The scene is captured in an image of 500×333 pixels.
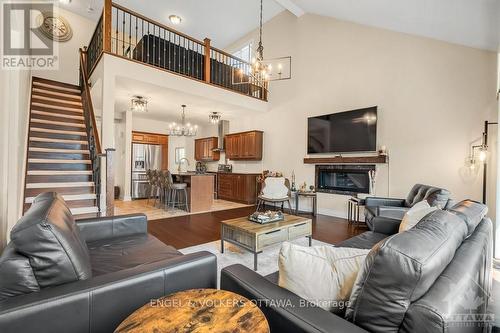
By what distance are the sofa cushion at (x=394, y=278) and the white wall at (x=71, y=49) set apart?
8.53 meters

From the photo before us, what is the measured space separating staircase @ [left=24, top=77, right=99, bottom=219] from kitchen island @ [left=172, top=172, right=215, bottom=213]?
216 cm

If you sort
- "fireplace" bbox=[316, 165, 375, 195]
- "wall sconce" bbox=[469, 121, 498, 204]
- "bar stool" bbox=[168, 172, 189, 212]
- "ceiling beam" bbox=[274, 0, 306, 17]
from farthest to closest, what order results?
"bar stool" bbox=[168, 172, 189, 212] < "ceiling beam" bbox=[274, 0, 306, 17] < "fireplace" bbox=[316, 165, 375, 195] < "wall sconce" bbox=[469, 121, 498, 204]

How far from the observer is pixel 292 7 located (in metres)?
5.77

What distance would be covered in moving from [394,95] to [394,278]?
473cm

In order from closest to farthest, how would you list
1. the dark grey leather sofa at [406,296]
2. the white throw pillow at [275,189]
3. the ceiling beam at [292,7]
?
the dark grey leather sofa at [406,296] < the white throw pillow at [275,189] < the ceiling beam at [292,7]

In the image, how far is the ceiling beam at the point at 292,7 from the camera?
5527mm

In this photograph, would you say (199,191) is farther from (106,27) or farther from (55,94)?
(55,94)

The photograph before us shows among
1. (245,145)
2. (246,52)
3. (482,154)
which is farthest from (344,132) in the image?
(246,52)

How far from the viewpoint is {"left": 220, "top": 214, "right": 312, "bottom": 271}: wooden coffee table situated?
262cm

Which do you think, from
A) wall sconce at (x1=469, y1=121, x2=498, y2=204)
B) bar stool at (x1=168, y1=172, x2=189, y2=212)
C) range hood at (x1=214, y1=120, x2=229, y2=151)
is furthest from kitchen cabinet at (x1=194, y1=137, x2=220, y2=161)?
wall sconce at (x1=469, y1=121, x2=498, y2=204)

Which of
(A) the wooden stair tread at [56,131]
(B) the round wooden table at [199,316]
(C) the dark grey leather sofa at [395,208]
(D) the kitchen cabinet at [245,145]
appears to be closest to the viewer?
(B) the round wooden table at [199,316]

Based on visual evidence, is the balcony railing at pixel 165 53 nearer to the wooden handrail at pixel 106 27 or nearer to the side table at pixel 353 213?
the wooden handrail at pixel 106 27

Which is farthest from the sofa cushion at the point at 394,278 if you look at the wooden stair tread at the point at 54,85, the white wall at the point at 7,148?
the wooden stair tread at the point at 54,85

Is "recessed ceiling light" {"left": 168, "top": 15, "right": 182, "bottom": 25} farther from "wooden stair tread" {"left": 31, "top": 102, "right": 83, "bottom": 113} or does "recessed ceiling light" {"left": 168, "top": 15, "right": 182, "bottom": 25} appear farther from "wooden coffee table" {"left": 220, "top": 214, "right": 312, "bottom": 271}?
"wooden coffee table" {"left": 220, "top": 214, "right": 312, "bottom": 271}
